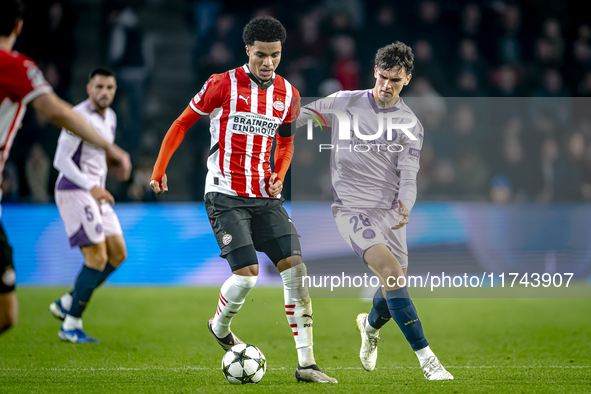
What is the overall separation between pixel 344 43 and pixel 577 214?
18.2ft

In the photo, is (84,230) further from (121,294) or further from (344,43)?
(344,43)

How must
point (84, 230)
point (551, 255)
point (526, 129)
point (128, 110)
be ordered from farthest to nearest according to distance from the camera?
point (128, 110), point (526, 129), point (551, 255), point (84, 230)

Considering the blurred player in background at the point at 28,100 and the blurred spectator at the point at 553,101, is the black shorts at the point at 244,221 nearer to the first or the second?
the blurred player in background at the point at 28,100

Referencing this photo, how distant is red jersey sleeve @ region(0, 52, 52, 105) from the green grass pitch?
6.14 feet

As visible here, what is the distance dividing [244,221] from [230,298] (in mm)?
562

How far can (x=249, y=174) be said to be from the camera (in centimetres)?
480

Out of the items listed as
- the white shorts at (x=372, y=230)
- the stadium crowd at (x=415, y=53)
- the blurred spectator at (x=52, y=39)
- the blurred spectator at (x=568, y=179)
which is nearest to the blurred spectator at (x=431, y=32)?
the stadium crowd at (x=415, y=53)

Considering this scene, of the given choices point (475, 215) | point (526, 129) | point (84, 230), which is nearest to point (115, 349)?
point (84, 230)

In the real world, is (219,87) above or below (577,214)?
above

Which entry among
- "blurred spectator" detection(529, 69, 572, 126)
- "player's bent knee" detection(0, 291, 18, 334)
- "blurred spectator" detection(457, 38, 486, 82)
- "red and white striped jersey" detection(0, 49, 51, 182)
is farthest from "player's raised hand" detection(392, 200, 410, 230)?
"blurred spectator" detection(457, 38, 486, 82)

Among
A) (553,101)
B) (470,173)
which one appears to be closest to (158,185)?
(470,173)

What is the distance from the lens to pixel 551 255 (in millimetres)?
9070

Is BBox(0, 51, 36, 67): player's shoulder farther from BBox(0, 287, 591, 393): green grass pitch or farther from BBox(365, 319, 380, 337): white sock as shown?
BBox(365, 319, 380, 337): white sock

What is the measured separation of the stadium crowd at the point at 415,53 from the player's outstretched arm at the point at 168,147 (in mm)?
5775
